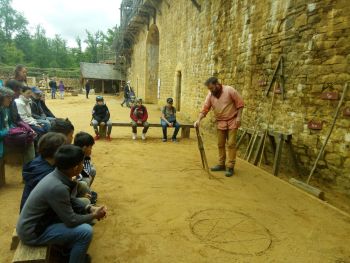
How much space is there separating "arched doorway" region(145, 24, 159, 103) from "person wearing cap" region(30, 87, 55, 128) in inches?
578

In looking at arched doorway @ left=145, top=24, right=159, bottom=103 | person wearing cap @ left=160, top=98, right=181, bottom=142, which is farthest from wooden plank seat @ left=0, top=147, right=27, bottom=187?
arched doorway @ left=145, top=24, right=159, bottom=103

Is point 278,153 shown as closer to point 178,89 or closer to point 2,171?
point 2,171

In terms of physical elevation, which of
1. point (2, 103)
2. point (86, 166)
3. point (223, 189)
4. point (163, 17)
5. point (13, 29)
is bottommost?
point (223, 189)

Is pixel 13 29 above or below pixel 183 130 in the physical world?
above

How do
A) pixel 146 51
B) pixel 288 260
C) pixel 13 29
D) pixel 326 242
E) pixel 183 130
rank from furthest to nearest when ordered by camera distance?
pixel 13 29 → pixel 146 51 → pixel 183 130 → pixel 326 242 → pixel 288 260

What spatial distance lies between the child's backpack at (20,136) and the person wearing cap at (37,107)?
30.5 inches

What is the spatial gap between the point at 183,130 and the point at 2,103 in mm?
5266

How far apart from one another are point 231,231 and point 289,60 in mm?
3747

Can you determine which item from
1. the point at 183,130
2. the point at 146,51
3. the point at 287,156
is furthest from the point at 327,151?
the point at 146,51

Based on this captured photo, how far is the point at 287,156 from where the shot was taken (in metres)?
5.50

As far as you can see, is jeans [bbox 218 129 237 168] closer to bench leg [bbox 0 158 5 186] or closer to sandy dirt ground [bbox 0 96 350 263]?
sandy dirt ground [bbox 0 96 350 263]

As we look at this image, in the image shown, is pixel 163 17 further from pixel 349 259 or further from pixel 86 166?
pixel 349 259

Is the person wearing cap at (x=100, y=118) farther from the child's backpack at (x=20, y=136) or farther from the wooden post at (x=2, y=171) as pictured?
the wooden post at (x=2, y=171)

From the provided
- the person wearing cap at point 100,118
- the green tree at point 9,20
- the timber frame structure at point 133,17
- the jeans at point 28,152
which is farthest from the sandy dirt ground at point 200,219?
the green tree at point 9,20
